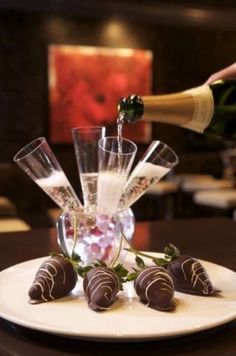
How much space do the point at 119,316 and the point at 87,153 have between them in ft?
1.69

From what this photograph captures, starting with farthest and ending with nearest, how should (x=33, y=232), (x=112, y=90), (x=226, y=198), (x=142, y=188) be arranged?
(x=112, y=90), (x=226, y=198), (x=33, y=232), (x=142, y=188)

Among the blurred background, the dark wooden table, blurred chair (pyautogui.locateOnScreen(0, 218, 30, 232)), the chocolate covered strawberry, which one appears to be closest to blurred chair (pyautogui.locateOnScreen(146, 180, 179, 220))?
the blurred background

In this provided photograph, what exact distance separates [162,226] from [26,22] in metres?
4.06

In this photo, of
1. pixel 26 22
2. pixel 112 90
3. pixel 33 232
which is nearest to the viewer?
pixel 33 232

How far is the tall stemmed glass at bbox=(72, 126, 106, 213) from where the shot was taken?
1132 mm

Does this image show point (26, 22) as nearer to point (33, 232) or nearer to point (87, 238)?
point (33, 232)

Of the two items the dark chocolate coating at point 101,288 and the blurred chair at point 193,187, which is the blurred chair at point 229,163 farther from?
the dark chocolate coating at point 101,288

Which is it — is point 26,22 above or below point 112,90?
above

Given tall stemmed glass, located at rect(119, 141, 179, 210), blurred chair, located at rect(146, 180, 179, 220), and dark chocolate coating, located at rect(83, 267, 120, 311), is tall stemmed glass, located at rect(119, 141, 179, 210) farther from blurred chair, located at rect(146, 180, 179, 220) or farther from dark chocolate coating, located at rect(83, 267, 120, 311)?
blurred chair, located at rect(146, 180, 179, 220)

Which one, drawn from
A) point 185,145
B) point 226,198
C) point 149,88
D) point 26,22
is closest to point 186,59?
point 149,88

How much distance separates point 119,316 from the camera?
0.74 metres

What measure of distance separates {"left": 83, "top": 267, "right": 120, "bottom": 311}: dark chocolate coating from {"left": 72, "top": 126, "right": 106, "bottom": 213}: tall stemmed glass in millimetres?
360

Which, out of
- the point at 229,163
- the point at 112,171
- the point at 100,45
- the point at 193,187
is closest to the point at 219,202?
the point at 193,187

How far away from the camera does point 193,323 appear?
71 centimetres
